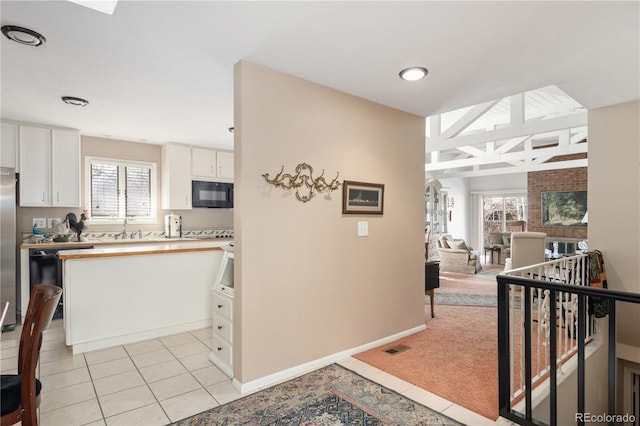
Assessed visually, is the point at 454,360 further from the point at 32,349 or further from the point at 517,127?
the point at 517,127

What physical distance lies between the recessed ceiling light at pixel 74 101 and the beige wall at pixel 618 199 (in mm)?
5307

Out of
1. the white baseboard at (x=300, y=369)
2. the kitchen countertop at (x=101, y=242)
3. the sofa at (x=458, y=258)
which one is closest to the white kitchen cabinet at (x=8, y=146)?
the kitchen countertop at (x=101, y=242)

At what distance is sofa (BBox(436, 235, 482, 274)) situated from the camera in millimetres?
7750

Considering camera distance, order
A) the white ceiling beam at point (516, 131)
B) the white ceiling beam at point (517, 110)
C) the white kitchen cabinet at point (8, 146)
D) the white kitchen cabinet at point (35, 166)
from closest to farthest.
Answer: the white kitchen cabinet at point (8, 146) < the white kitchen cabinet at point (35, 166) < the white ceiling beam at point (516, 131) < the white ceiling beam at point (517, 110)

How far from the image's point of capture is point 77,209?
503cm

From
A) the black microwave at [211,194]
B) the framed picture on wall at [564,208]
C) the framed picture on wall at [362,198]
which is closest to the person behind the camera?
the framed picture on wall at [362,198]

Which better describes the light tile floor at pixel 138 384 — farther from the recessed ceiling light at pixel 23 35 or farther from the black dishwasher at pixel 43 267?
the recessed ceiling light at pixel 23 35

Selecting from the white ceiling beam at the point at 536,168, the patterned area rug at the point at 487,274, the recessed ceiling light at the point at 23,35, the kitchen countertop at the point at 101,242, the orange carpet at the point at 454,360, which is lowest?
the patterned area rug at the point at 487,274

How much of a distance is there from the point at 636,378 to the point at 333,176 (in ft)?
11.7

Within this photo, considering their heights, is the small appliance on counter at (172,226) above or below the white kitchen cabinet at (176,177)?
below

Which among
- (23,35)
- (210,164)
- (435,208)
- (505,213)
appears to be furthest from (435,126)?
(505,213)

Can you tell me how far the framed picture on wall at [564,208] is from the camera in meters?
9.00

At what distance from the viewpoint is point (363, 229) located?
3.28 meters

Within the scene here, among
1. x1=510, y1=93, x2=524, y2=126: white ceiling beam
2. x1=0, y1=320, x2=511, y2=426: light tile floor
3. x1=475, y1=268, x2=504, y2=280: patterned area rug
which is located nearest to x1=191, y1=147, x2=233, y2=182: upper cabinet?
x1=0, y1=320, x2=511, y2=426: light tile floor
